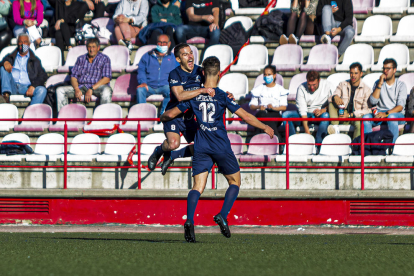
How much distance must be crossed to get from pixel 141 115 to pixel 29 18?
466cm

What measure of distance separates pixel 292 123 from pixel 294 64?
1916 millimetres

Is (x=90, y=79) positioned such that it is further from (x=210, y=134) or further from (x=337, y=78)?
(x=210, y=134)

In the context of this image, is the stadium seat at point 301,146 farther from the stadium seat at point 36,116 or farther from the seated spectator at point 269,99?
the stadium seat at point 36,116

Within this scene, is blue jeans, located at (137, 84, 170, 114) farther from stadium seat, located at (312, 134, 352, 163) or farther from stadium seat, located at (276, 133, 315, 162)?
stadium seat, located at (312, 134, 352, 163)

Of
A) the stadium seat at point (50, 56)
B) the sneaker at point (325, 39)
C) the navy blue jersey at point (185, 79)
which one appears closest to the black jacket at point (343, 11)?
the sneaker at point (325, 39)

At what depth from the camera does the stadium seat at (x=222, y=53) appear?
1246 cm

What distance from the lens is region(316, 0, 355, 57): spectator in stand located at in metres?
12.2

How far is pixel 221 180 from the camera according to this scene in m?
9.74

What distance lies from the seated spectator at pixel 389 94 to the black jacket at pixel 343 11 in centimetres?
215

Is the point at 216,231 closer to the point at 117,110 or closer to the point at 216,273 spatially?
the point at 117,110

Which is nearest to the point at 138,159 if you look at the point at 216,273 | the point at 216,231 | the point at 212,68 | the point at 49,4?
the point at 216,231

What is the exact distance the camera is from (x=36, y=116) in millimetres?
11508

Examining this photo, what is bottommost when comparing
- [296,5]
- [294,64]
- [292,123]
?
[292,123]

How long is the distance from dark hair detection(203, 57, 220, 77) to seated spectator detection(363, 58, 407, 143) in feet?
15.5
